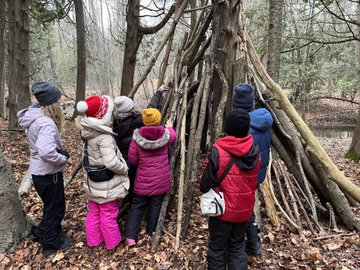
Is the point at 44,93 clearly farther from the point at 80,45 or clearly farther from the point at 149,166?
the point at 80,45

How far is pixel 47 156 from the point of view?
10.6 ft

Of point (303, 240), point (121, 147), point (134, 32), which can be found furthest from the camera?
point (134, 32)

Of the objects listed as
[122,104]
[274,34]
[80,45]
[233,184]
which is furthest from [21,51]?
[233,184]

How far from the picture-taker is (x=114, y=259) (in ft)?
11.5

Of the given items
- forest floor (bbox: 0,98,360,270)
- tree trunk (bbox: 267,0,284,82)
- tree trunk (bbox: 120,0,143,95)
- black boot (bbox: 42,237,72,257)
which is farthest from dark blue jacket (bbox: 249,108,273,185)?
tree trunk (bbox: 120,0,143,95)

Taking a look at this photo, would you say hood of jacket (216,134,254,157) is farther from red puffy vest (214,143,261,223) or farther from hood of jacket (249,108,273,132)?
hood of jacket (249,108,273,132)

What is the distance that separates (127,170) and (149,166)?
10.9 inches

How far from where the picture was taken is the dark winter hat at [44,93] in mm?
3338

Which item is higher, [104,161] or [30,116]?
[30,116]

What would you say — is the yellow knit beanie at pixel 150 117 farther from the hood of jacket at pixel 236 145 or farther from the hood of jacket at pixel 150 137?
the hood of jacket at pixel 236 145

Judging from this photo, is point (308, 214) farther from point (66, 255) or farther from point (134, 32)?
point (134, 32)

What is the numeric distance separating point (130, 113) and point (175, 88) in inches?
41.9

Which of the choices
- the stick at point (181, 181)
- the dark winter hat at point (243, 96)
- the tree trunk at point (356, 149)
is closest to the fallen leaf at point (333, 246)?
the stick at point (181, 181)

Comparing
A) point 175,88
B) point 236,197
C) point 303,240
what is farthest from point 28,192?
point 303,240
